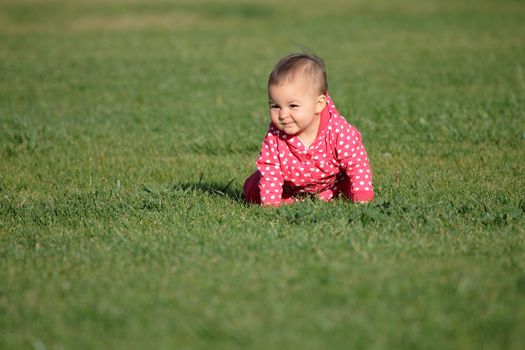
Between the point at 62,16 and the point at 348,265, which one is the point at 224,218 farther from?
the point at 62,16

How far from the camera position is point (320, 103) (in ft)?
19.3

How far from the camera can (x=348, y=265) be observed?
424 cm

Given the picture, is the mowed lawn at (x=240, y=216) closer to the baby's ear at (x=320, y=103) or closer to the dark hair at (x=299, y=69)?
the dark hair at (x=299, y=69)

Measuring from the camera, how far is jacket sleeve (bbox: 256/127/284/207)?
583 cm

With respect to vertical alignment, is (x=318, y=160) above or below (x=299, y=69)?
below

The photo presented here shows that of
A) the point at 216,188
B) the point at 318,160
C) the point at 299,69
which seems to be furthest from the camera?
the point at 216,188

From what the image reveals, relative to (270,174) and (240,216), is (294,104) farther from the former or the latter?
(240,216)

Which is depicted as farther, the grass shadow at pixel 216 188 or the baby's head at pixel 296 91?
the grass shadow at pixel 216 188

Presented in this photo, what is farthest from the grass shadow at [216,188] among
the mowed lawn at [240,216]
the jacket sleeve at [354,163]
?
the jacket sleeve at [354,163]

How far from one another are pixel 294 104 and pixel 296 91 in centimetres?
11

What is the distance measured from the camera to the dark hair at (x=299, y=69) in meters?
5.70

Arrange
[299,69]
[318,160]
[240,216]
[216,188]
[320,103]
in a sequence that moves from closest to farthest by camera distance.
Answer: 1. [240,216]
2. [299,69]
3. [320,103]
4. [318,160]
5. [216,188]

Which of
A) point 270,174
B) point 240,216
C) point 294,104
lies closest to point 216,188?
point 270,174

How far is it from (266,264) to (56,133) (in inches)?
202
